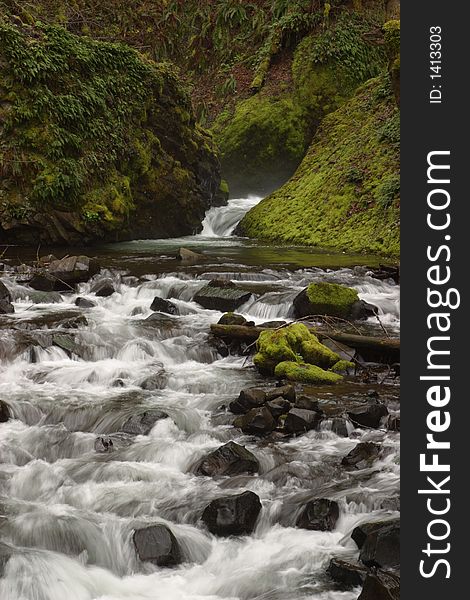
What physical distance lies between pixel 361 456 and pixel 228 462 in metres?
1.13

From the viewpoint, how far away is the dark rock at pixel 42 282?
11.7m

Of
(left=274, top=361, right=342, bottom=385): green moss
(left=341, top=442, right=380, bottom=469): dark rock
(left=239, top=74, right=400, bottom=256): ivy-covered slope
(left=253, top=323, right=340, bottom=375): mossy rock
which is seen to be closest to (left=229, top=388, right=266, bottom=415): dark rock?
(left=274, top=361, right=342, bottom=385): green moss

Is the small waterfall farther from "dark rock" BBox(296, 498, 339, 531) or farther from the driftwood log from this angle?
"dark rock" BBox(296, 498, 339, 531)

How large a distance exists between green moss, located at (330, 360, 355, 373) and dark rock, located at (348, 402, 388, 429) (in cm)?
152

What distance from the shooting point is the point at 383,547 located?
4250 mm

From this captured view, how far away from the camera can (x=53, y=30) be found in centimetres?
1722

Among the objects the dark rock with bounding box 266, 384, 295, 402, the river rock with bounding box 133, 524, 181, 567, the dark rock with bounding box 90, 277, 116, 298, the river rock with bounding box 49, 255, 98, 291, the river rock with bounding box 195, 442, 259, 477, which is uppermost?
the river rock with bounding box 49, 255, 98, 291

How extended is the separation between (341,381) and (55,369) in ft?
11.2

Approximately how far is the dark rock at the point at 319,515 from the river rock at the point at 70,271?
7979 millimetres

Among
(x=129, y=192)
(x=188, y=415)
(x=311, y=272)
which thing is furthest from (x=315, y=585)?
(x=129, y=192)

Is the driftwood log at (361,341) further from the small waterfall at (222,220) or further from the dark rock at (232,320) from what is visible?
the small waterfall at (222,220)

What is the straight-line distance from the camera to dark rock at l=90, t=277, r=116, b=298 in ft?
38.1

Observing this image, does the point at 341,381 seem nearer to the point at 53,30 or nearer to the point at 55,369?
the point at 55,369

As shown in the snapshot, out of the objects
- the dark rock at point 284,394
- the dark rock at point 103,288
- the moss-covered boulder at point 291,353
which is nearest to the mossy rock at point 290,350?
the moss-covered boulder at point 291,353
